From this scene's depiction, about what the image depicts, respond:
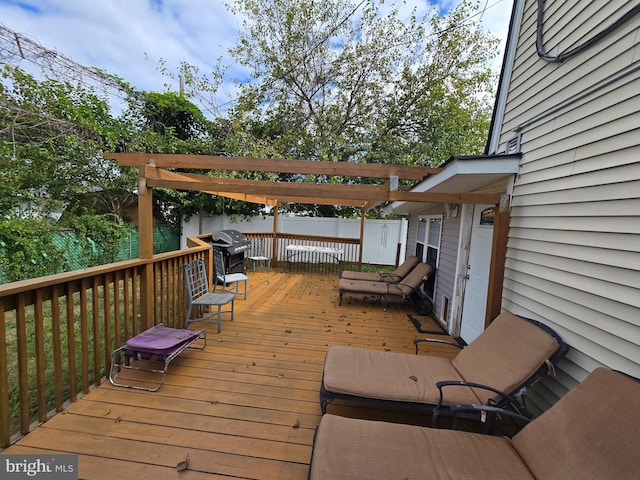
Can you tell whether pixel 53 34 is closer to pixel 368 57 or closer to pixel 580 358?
pixel 368 57

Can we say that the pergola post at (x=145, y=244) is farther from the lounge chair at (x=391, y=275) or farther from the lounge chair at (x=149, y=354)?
the lounge chair at (x=391, y=275)

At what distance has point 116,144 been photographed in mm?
→ 8180

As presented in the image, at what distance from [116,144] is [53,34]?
2759 mm

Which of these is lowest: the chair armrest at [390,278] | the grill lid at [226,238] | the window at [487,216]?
the chair armrest at [390,278]

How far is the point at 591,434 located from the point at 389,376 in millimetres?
1184

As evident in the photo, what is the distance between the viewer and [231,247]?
249 inches

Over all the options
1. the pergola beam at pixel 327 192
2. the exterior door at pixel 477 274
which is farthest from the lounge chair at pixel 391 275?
the pergola beam at pixel 327 192

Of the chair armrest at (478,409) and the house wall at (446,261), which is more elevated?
the house wall at (446,261)

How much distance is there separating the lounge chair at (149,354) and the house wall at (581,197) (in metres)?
3.20

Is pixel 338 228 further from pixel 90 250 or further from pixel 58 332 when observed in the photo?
pixel 58 332

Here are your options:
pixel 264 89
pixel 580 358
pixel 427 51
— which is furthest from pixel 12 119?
pixel 427 51

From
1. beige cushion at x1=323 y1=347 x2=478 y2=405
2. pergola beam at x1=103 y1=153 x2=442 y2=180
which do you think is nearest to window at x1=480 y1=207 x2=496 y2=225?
pergola beam at x1=103 y1=153 x2=442 y2=180

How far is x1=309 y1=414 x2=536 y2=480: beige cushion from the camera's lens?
1397mm

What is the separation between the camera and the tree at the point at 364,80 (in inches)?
355
